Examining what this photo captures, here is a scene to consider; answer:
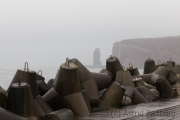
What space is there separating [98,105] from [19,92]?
241 cm

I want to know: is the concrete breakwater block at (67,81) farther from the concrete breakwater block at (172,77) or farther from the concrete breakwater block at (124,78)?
the concrete breakwater block at (172,77)

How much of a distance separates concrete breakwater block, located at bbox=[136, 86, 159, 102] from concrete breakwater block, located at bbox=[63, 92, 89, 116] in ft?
7.47

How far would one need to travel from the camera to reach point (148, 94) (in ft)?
25.5

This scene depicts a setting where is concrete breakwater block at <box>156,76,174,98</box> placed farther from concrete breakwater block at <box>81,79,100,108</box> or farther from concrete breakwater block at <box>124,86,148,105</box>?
concrete breakwater block at <box>81,79,100,108</box>

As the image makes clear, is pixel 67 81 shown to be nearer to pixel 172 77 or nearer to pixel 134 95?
pixel 134 95

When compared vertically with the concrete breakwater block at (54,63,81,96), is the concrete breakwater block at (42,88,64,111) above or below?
below

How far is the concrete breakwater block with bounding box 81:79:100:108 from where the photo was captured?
657 cm

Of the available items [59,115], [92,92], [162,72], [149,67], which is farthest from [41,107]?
[149,67]

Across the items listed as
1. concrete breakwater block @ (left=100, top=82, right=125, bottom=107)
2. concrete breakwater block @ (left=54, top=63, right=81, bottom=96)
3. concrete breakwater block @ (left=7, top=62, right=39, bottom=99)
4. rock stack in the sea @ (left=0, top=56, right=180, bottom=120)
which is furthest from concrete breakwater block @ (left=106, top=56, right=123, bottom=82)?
concrete breakwater block @ (left=7, top=62, right=39, bottom=99)

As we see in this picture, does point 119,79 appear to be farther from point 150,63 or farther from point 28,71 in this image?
point 150,63

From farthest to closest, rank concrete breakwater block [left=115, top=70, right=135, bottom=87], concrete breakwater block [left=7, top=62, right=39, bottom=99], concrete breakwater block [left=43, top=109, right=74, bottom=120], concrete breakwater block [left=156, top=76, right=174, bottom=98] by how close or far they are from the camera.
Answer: concrete breakwater block [left=156, top=76, right=174, bottom=98], concrete breakwater block [left=115, top=70, right=135, bottom=87], concrete breakwater block [left=7, top=62, right=39, bottom=99], concrete breakwater block [left=43, top=109, right=74, bottom=120]

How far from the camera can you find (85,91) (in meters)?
6.30

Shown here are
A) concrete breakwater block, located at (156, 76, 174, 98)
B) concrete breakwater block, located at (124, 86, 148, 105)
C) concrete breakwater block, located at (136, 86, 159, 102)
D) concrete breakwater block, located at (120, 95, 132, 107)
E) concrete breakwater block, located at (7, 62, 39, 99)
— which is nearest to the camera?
concrete breakwater block, located at (7, 62, 39, 99)

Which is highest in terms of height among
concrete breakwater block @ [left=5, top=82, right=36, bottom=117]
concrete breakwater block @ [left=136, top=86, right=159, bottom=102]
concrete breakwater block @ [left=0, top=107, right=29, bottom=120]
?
concrete breakwater block @ [left=5, top=82, right=36, bottom=117]
